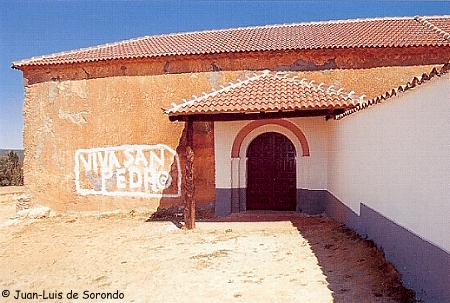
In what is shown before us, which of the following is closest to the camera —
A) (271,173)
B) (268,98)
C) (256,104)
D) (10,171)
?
(256,104)

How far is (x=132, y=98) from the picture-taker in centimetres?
1280

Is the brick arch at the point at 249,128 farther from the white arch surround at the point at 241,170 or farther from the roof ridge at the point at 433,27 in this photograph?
the roof ridge at the point at 433,27

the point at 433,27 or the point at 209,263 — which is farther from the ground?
the point at 433,27

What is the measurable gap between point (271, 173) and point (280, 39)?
431 cm

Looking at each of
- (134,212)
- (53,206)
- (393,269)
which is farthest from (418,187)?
(53,206)

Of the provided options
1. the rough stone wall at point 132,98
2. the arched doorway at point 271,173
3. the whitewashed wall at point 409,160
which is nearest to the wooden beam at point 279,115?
the arched doorway at point 271,173

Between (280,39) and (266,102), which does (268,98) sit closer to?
(266,102)

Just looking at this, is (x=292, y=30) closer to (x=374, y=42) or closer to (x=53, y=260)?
(x=374, y=42)

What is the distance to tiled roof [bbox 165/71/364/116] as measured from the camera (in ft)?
31.9

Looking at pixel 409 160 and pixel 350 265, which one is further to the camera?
pixel 350 265

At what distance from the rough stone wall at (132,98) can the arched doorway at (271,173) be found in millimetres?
1135

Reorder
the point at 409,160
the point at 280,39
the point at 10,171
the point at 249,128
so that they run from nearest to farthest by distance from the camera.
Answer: the point at 409,160
the point at 249,128
the point at 280,39
the point at 10,171

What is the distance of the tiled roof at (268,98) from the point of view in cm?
973


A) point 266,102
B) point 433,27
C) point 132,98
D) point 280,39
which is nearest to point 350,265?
point 266,102
